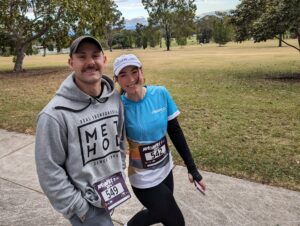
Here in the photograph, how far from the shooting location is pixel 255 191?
3836 millimetres

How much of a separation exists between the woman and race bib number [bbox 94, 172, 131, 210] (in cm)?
28

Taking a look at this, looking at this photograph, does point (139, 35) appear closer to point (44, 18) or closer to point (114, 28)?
point (114, 28)

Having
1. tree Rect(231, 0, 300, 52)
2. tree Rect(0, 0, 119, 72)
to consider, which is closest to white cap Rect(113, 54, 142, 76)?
tree Rect(231, 0, 300, 52)

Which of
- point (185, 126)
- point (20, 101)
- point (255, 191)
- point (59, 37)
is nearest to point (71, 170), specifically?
point (255, 191)

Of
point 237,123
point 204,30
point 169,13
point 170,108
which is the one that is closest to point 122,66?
point 170,108

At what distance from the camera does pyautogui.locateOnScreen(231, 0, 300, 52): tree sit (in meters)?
11.9

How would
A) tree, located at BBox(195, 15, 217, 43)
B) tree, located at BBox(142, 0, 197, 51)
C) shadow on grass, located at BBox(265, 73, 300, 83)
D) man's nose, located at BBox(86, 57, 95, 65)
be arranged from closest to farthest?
man's nose, located at BBox(86, 57, 95, 65), shadow on grass, located at BBox(265, 73, 300, 83), tree, located at BBox(142, 0, 197, 51), tree, located at BBox(195, 15, 217, 43)

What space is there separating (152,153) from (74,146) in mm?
705

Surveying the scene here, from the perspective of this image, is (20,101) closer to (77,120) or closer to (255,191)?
(255,191)

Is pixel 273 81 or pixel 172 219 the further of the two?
pixel 273 81

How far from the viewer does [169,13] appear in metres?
57.9

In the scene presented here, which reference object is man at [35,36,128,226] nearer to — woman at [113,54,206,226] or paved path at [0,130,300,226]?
woman at [113,54,206,226]

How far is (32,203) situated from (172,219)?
194cm

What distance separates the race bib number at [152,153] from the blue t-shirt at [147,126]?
0.03m
